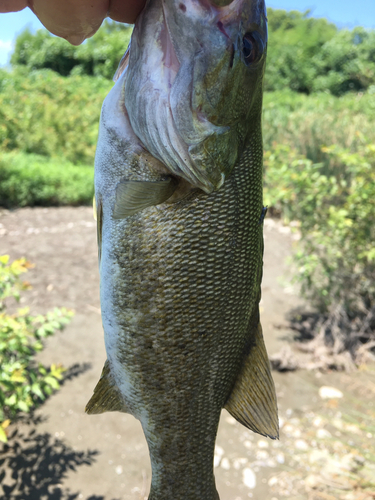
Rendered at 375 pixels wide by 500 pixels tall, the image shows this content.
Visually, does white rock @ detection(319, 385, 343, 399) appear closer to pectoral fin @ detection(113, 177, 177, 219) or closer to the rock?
the rock

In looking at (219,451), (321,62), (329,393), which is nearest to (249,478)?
(219,451)

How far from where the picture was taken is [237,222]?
119cm

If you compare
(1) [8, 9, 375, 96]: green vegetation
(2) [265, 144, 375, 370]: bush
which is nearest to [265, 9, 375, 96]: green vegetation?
(1) [8, 9, 375, 96]: green vegetation

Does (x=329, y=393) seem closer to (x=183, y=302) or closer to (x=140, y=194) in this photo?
Result: (x=183, y=302)

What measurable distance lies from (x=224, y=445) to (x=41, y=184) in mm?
7037

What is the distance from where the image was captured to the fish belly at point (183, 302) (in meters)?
1.16

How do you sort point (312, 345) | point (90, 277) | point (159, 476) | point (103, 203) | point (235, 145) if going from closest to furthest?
point (235, 145), point (103, 203), point (159, 476), point (312, 345), point (90, 277)

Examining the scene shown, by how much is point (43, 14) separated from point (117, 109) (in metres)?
0.46

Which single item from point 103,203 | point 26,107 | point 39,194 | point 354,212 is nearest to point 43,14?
point 103,203

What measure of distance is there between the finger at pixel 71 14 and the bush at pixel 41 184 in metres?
7.65

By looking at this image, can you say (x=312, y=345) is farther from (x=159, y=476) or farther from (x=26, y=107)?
(x=26, y=107)

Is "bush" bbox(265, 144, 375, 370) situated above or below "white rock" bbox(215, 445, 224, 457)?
above

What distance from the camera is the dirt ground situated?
9.90 ft

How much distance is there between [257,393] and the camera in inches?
54.1
